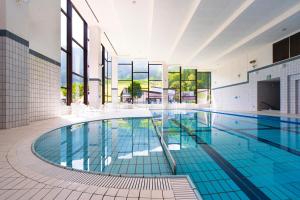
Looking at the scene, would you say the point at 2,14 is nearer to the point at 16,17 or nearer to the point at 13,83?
the point at 16,17

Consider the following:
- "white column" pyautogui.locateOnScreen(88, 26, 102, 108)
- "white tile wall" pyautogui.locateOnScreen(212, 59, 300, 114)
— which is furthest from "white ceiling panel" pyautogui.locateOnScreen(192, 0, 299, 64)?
"white column" pyautogui.locateOnScreen(88, 26, 102, 108)

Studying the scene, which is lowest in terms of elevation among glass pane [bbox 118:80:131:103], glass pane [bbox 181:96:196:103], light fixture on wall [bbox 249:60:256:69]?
glass pane [bbox 181:96:196:103]

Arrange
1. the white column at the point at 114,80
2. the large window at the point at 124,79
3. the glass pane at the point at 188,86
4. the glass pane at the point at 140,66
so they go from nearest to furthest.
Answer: the white column at the point at 114,80 < the large window at the point at 124,79 < the glass pane at the point at 140,66 < the glass pane at the point at 188,86

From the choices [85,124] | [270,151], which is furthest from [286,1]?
[85,124]

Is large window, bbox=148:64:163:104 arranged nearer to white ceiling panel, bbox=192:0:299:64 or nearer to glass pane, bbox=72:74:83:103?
white ceiling panel, bbox=192:0:299:64

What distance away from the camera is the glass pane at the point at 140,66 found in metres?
15.9

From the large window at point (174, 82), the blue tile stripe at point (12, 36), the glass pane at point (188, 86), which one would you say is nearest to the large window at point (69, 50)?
the blue tile stripe at point (12, 36)

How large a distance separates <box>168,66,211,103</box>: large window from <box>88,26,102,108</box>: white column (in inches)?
303

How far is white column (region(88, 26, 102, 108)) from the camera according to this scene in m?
9.58

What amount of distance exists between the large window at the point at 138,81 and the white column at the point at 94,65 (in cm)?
564

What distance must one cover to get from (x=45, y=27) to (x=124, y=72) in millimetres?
10175

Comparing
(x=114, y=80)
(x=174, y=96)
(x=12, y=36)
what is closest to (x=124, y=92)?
(x=114, y=80)

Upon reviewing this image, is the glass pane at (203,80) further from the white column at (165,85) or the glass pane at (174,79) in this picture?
the white column at (165,85)

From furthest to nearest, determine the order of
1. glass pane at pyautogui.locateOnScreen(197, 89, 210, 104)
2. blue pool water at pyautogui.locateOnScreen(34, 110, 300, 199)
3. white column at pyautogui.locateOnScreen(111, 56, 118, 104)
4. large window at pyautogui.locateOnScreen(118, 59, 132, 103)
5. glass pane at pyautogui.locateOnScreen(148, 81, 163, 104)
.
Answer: glass pane at pyautogui.locateOnScreen(197, 89, 210, 104) < glass pane at pyautogui.locateOnScreen(148, 81, 163, 104) < large window at pyautogui.locateOnScreen(118, 59, 132, 103) < white column at pyautogui.locateOnScreen(111, 56, 118, 104) < blue pool water at pyautogui.locateOnScreen(34, 110, 300, 199)
